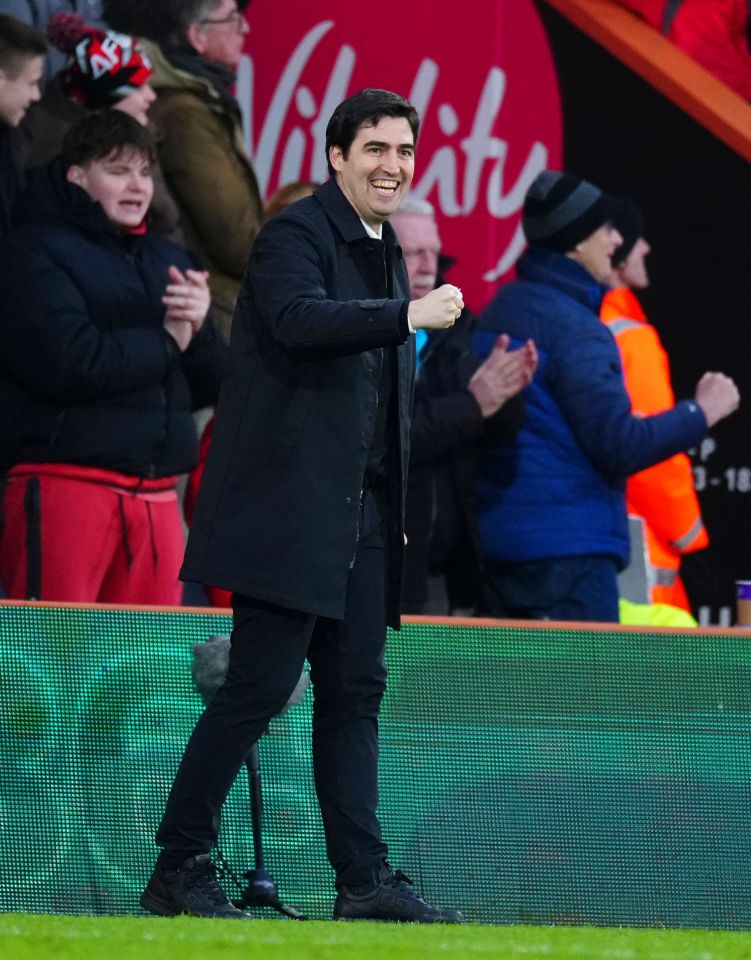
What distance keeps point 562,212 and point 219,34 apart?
146 centimetres

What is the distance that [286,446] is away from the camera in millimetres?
4684

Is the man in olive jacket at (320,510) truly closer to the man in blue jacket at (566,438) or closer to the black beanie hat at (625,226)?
the man in blue jacket at (566,438)

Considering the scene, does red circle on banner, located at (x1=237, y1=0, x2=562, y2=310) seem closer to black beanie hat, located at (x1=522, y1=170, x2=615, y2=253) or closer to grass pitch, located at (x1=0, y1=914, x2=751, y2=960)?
black beanie hat, located at (x1=522, y1=170, x2=615, y2=253)

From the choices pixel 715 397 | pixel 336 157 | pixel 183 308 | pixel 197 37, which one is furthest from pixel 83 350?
pixel 715 397

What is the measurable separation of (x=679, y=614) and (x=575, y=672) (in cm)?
→ 189

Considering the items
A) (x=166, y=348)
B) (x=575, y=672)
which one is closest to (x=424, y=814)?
(x=575, y=672)

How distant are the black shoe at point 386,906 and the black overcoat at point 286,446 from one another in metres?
0.65

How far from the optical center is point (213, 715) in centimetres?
473

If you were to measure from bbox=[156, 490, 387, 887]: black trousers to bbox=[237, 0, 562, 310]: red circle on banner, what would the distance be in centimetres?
421

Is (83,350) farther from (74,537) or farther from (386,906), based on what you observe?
(386,906)

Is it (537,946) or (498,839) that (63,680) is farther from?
(537,946)

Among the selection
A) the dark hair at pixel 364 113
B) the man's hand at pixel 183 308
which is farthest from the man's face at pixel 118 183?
the dark hair at pixel 364 113

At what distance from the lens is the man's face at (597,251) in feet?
24.0

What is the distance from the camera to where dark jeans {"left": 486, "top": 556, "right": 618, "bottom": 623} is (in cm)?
709
